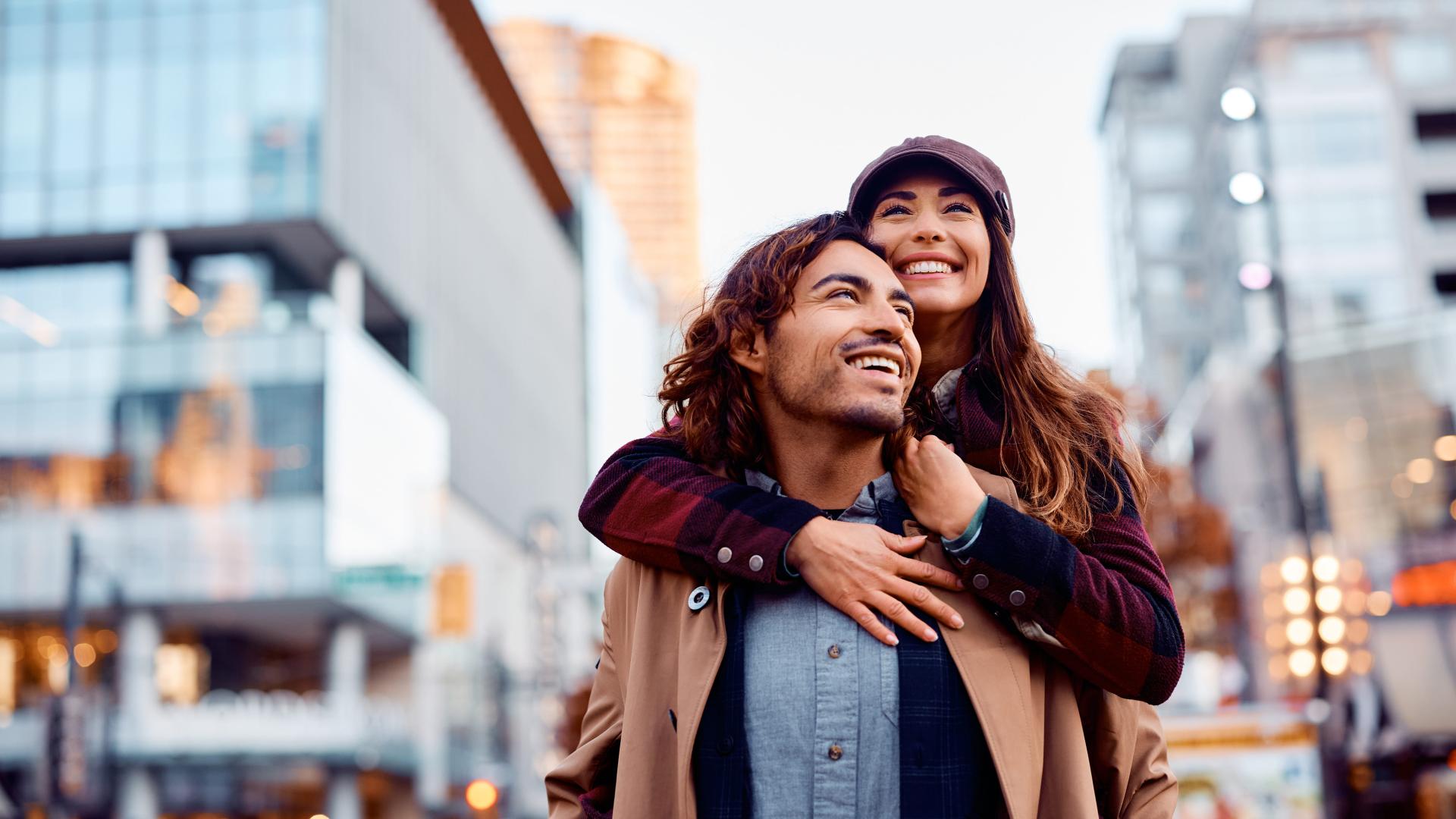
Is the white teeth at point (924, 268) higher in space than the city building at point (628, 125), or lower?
lower

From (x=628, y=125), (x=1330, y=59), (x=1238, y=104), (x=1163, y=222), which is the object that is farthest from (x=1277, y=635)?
(x=628, y=125)

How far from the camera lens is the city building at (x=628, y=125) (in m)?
180

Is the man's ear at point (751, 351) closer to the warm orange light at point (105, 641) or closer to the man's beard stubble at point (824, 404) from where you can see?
the man's beard stubble at point (824, 404)

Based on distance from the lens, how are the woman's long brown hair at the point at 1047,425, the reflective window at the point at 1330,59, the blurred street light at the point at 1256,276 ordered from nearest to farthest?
the woman's long brown hair at the point at 1047,425
the blurred street light at the point at 1256,276
the reflective window at the point at 1330,59

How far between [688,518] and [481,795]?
72.9 feet

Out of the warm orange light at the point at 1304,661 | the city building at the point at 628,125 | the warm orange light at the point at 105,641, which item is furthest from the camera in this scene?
the city building at the point at 628,125

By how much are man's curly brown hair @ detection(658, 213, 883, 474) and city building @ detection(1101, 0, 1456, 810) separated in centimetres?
152

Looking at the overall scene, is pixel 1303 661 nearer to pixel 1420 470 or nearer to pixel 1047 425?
pixel 1047 425

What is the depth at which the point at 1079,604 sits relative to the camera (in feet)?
10.2

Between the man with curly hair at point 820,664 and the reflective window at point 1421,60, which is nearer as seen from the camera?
the man with curly hair at point 820,664

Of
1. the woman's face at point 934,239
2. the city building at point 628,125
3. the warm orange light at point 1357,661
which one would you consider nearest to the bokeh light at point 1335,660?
the warm orange light at point 1357,661

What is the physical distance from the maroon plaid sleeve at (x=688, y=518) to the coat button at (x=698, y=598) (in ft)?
0.13

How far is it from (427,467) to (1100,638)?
5477 cm

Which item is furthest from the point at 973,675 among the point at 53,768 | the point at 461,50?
the point at 461,50
